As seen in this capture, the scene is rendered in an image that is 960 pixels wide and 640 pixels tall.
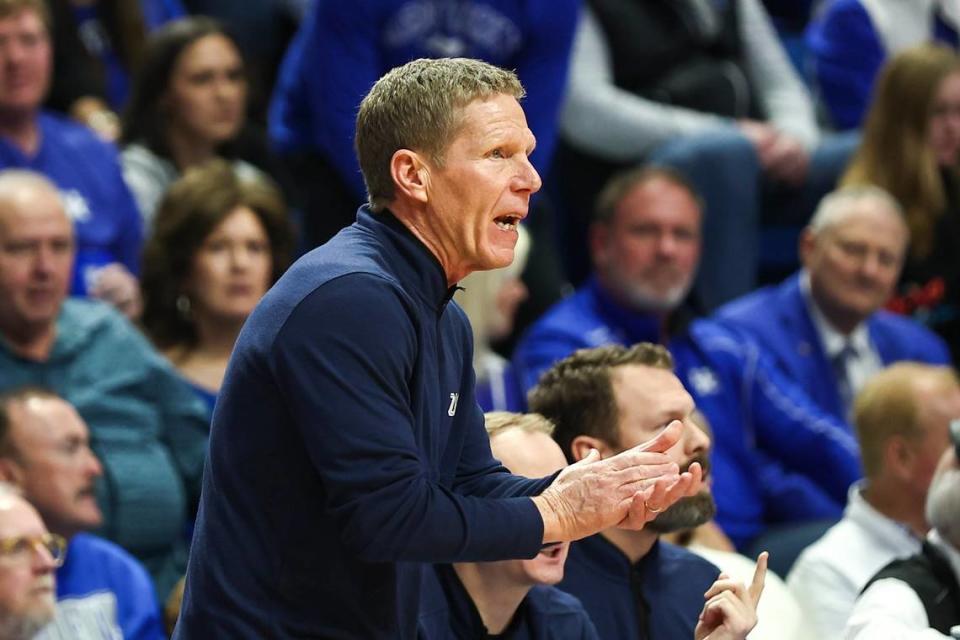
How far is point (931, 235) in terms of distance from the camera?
20.8ft

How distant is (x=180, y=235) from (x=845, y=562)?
2.19 meters

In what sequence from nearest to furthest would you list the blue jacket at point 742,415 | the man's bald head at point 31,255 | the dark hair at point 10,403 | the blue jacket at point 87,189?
the dark hair at point 10,403 → the man's bald head at point 31,255 → the blue jacket at point 742,415 → the blue jacket at point 87,189

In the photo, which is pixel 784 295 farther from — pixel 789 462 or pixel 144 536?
pixel 144 536

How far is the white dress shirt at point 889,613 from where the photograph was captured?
3.01m

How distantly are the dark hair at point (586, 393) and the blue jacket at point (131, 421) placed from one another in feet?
4.62

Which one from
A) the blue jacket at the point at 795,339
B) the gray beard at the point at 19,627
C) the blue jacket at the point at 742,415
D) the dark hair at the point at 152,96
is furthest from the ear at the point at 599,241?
the gray beard at the point at 19,627

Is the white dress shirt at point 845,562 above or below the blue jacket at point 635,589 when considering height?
below

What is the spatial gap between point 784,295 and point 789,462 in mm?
634

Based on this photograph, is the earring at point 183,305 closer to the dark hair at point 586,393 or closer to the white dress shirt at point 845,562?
the dark hair at point 586,393

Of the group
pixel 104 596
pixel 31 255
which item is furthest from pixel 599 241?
pixel 104 596

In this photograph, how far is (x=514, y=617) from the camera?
320 cm

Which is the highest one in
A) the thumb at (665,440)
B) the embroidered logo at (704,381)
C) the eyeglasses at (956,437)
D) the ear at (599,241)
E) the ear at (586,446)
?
the thumb at (665,440)

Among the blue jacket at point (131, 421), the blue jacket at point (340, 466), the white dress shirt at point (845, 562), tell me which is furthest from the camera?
the blue jacket at point (131, 421)

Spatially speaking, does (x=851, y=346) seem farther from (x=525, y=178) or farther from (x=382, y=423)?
(x=382, y=423)
